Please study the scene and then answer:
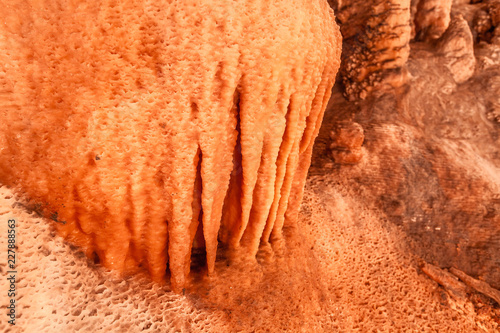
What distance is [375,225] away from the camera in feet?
18.8

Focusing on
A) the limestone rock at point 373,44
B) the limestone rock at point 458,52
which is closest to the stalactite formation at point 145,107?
the limestone rock at point 373,44

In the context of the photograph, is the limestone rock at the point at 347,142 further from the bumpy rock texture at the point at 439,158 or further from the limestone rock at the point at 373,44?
the limestone rock at the point at 373,44

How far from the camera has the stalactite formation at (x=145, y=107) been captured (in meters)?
2.37

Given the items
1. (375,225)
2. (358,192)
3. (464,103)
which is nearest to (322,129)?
(358,192)

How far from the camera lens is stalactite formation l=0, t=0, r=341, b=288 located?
2371 mm

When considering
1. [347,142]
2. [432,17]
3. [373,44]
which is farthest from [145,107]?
[432,17]

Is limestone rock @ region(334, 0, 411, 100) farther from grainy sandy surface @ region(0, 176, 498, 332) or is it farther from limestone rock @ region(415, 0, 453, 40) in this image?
grainy sandy surface @ region(0, 176, 498, 332)

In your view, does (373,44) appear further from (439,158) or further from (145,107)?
(145,107)

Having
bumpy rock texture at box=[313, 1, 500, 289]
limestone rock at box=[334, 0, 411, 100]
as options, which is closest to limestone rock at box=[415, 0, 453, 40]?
bumpy rock texture at box=[313, 1, 500, 289]

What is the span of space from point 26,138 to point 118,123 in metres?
0.67

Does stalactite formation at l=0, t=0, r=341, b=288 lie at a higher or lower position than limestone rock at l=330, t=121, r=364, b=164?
higher

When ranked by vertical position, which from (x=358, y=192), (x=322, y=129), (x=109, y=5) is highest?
(x=109, y=5)

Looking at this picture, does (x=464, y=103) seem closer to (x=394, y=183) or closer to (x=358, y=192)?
(x=394, y=183)

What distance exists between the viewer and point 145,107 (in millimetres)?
2551
